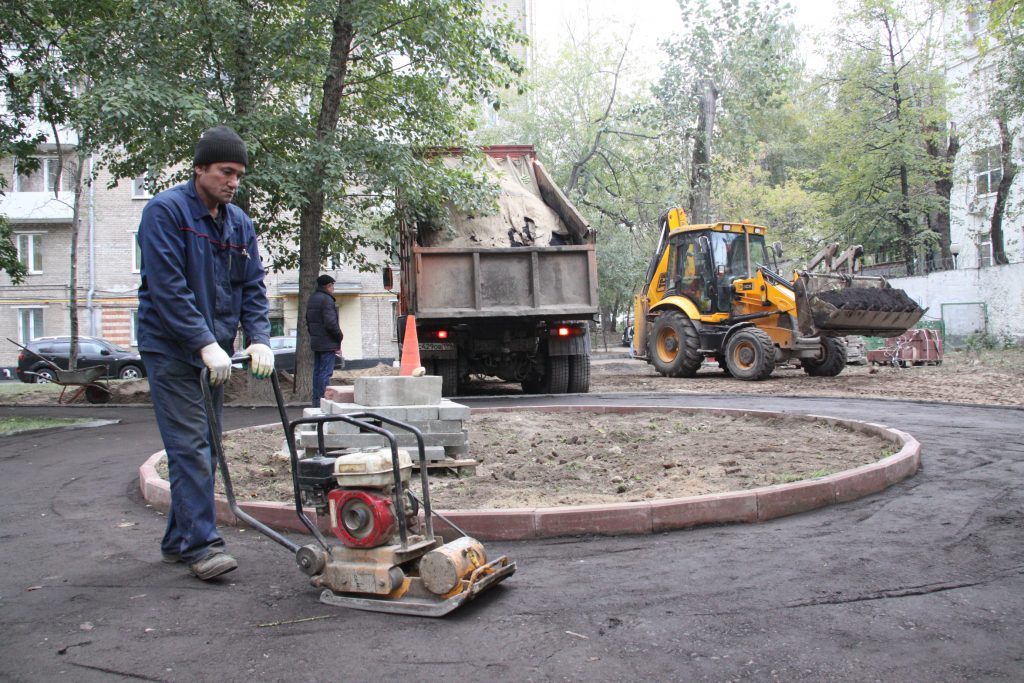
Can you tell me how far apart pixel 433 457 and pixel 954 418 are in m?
6.64

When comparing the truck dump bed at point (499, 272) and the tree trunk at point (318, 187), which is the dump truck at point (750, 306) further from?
the tree trunk at point (318, 187)

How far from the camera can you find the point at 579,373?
13898 mm

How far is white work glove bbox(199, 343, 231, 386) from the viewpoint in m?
3.64

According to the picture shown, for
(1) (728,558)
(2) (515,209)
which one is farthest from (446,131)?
(1) (728,558)

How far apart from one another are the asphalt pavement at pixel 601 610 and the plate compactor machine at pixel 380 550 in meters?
0.10

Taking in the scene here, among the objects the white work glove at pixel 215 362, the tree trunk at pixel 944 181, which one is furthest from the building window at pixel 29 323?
the tree trunk at pixel 944 181

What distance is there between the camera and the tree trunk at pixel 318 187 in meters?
12.8

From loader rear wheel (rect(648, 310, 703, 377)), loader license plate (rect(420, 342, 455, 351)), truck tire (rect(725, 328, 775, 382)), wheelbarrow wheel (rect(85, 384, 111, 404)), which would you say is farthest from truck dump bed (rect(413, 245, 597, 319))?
wheelbarrow wheel (rect(85, 384, 111, 404))

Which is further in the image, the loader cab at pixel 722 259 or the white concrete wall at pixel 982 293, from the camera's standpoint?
the white concrete wall at pixel 982 293

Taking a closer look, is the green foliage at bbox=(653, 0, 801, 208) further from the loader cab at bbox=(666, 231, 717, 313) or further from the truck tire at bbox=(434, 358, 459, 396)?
the truck tire at bbox=(434, 358, 459, 396)

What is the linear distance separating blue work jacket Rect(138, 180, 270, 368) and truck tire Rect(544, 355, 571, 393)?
9661 millimetres

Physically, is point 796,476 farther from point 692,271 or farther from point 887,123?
point 887,123

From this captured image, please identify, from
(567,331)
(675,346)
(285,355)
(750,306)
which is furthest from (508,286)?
(285,355)

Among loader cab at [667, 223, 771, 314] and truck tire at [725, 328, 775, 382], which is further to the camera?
loader cab at [667, 223, 771, 314]
